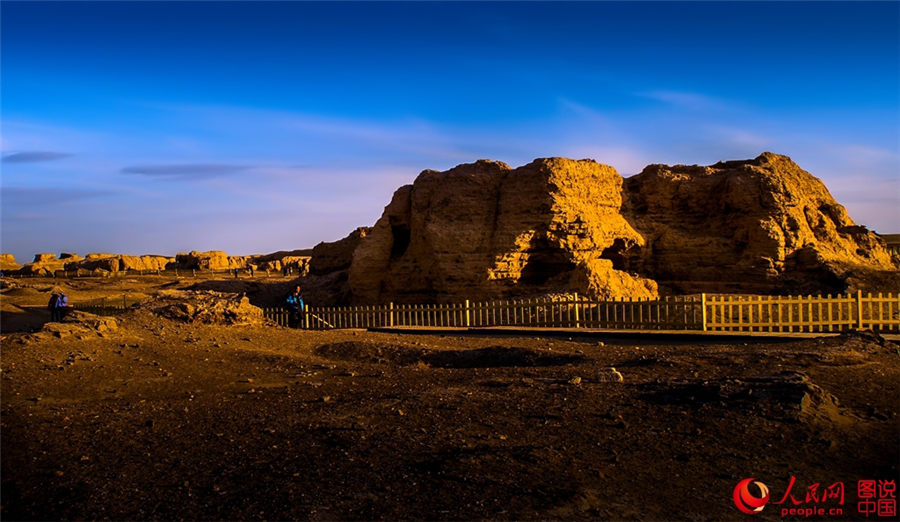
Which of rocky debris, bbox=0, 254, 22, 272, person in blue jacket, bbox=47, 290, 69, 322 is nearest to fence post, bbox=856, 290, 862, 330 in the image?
person in blue jacket, bbox=47, 290, 69, 322

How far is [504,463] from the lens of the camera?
5371 mm

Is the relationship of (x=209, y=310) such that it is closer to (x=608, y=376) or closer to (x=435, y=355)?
(x=435, y=355)

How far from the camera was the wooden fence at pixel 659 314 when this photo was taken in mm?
15762

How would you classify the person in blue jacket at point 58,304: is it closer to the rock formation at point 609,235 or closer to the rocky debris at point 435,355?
the rock formation at point 609,235

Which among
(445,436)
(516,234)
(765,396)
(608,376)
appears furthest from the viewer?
(516,234)

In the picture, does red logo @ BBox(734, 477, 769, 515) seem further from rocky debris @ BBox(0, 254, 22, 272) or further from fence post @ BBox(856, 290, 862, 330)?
rocky debris @ BBox(0, 254, 22, 272)

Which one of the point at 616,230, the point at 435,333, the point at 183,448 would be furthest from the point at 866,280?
the point at 183,448

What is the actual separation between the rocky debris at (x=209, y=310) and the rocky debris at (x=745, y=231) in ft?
50.7

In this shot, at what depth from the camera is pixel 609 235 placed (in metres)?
25.5

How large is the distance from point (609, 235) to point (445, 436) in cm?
2051

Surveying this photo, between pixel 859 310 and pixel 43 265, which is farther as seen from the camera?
pixel 43 265

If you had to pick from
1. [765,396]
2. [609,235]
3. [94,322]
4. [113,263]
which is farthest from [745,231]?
[113,263]

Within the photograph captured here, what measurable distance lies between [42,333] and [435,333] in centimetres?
958

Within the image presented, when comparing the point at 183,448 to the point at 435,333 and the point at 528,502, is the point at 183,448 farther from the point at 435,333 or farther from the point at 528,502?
the point at 435,333
